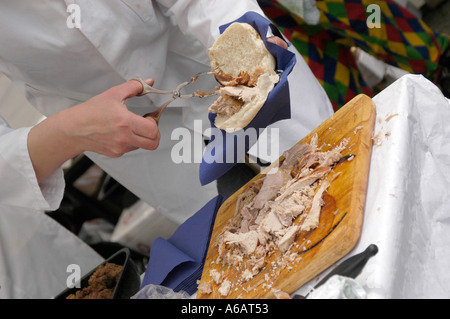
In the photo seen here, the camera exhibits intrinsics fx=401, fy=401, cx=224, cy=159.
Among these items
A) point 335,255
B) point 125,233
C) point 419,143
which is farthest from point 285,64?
point 125,233

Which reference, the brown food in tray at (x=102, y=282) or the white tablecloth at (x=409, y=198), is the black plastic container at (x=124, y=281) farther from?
the white tablecloth at (x=409, y=198)

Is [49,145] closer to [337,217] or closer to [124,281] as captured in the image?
[124,281]

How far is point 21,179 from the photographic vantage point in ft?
3.51

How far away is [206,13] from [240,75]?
0.36m

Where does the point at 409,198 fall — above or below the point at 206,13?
below

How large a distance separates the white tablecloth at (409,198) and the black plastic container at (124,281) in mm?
581

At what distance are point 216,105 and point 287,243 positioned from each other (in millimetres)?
382

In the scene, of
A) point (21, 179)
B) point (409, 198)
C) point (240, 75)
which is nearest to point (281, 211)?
point (409, 198)

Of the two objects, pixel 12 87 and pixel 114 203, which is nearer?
pixel 12 87

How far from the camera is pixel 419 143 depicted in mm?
848

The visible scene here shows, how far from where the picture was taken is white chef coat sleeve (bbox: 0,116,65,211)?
1.02 m

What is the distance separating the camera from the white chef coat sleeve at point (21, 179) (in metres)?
1.02

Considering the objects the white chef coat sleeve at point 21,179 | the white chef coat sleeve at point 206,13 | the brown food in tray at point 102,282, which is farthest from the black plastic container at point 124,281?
the white chef coat sleeve at point 206,13
